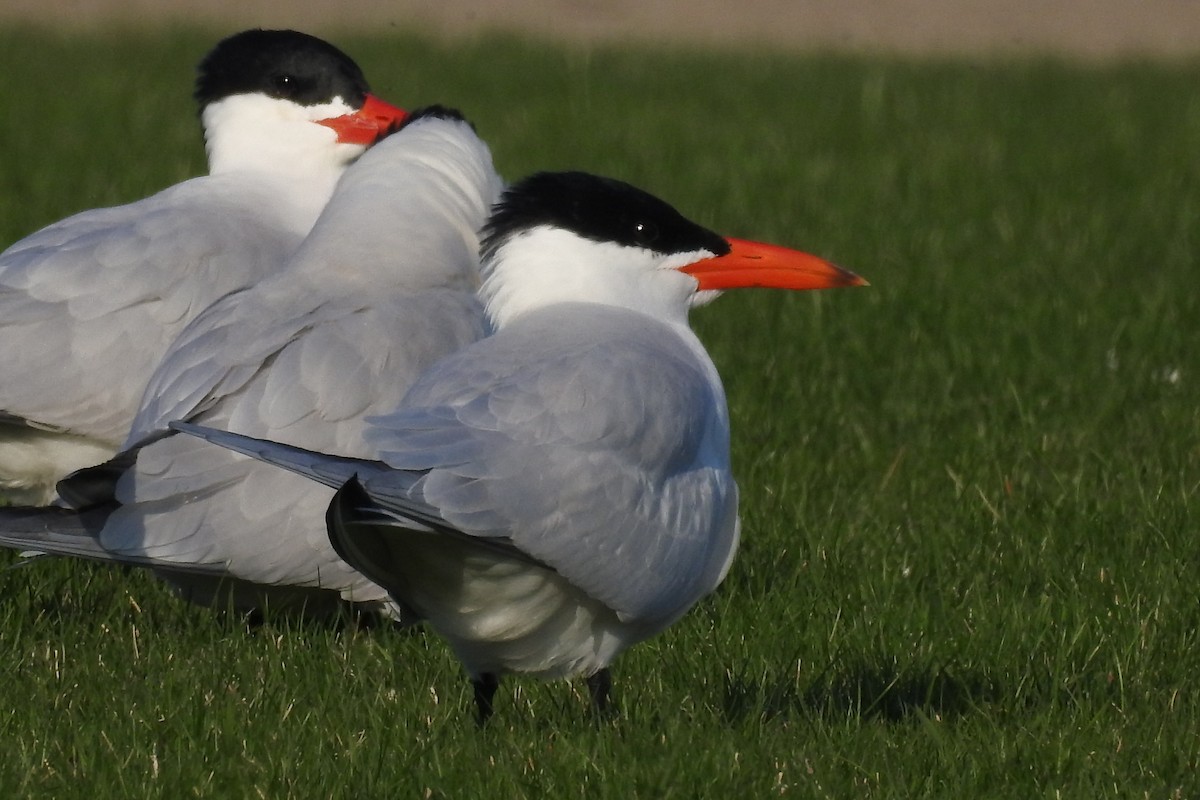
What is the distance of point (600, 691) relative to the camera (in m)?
4.16

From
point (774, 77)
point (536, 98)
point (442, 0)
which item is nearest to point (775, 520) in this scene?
point (536, 98)

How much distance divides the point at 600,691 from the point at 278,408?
43.5 inches

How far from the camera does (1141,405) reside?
7176mm

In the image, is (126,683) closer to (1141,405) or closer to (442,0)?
(1141,405)

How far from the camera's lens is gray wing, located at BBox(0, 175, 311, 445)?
5445 millimetres

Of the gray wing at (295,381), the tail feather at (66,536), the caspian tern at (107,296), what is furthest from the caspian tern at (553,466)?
the caspian tern at (107,296)

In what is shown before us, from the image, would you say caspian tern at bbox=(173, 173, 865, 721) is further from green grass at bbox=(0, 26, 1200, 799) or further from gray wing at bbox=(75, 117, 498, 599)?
gray wing at bbox=(75, 117, 498, 599)

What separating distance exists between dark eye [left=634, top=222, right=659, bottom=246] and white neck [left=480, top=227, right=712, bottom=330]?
0.02 metres

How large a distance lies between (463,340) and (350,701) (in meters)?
1.12

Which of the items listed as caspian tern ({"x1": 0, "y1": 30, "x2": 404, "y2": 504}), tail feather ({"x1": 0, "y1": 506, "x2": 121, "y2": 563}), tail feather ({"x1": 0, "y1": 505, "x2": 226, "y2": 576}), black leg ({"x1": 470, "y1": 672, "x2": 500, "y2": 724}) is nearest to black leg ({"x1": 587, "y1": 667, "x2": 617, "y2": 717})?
black leg ({"x1": 470, "y1": 672, "x2": 500, "y2": 724})

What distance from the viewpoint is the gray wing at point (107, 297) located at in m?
5.45

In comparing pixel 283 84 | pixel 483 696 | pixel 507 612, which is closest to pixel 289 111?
pixel 283 84

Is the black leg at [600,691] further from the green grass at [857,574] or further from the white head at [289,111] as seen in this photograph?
the white head at [289,111]

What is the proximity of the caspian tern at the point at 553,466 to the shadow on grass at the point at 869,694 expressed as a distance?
0.34 m
